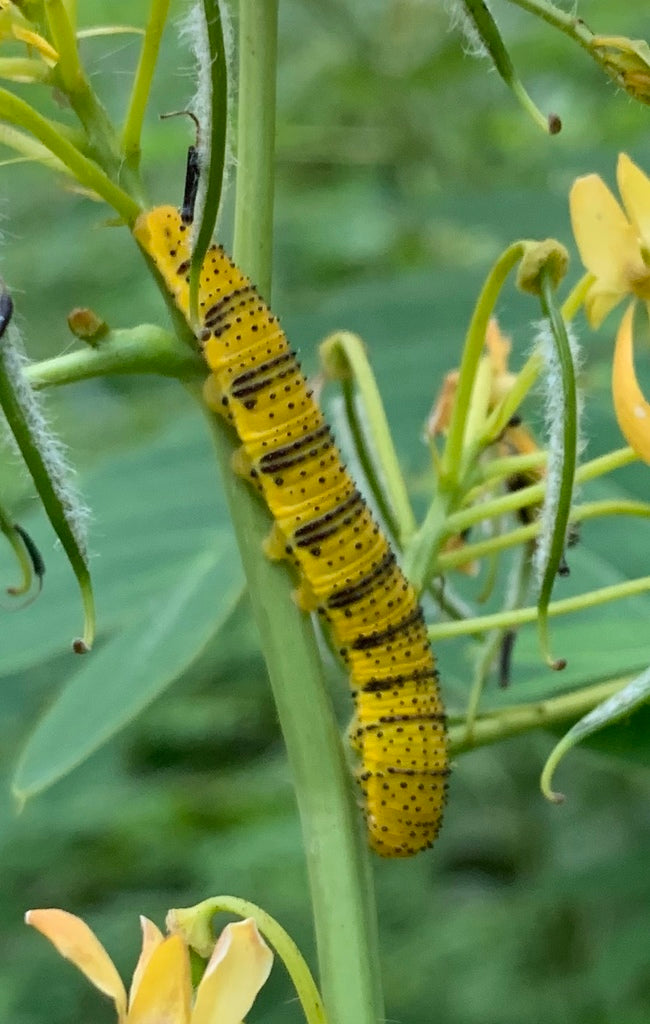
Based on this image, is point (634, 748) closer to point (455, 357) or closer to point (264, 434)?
point (264, 434)

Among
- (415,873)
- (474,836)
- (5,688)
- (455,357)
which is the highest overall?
(455,357)

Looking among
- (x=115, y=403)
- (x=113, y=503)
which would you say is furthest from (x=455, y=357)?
(x=115, y=403)

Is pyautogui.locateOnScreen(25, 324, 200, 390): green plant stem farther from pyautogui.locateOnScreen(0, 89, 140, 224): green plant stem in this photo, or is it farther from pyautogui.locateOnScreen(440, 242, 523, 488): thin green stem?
pyautogui.locateOnScreen(440, 242, 523, 488): thin green stem

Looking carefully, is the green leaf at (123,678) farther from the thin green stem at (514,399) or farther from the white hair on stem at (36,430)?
the white hair on stem at (36,430)

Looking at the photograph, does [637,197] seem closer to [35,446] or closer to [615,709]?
[615,709]

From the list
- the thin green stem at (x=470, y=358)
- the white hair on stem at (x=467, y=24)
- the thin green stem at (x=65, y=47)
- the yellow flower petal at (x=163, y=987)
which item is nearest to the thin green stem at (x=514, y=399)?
the thin green stem at (x=470, y=358)
